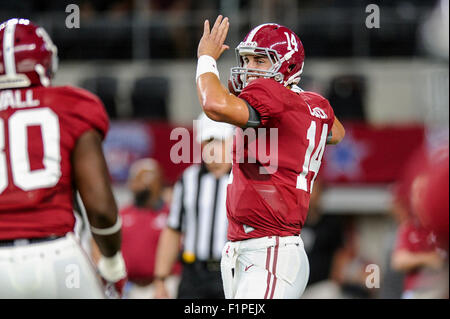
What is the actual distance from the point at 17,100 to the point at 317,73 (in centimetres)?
824

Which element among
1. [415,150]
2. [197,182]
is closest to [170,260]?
[197,182]

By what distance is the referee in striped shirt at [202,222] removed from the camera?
18.0ft

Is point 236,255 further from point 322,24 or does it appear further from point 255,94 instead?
point 322,24

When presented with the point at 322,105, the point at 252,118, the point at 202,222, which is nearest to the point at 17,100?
the point at 252,118

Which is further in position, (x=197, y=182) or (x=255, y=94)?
(x=197, y=182)

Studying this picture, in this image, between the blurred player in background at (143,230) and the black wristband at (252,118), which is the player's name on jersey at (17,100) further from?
the blurred player in background at (143,230)

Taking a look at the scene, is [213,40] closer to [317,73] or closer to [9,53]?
[9,53]

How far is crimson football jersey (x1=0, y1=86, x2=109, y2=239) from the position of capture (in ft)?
10.6

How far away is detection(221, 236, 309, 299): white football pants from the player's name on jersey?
1.07 meters

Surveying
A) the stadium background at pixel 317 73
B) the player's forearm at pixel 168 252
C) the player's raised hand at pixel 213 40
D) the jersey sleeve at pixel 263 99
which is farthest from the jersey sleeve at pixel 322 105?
the stadium background at pixel 317 73

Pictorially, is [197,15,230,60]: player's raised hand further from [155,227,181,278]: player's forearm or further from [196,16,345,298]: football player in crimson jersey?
[155,227,181,278]: player's forearm

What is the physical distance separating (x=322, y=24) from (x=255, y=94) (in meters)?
8.26

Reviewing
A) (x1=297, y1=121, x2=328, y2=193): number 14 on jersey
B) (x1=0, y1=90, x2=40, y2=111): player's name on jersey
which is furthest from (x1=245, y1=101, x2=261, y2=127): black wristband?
(x1=0, y1=90, x2=40, y2=111): player's name on jersey

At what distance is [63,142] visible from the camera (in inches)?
130
